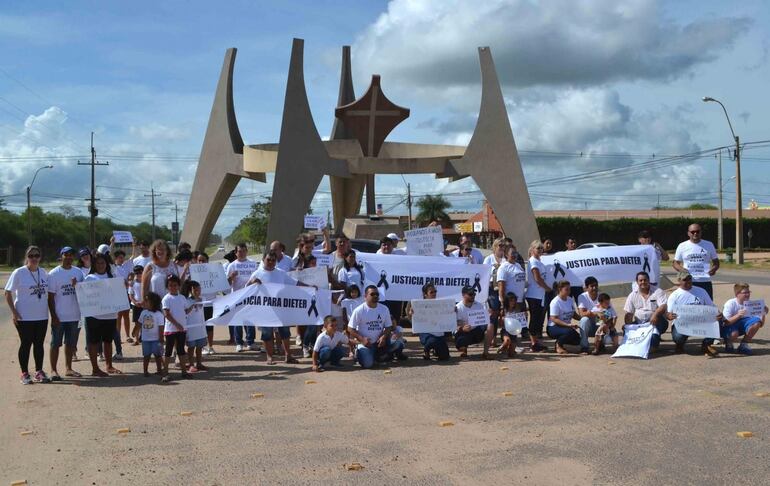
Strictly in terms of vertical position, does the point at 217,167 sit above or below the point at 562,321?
above

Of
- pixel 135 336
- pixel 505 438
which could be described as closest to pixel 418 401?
pixel 505 438

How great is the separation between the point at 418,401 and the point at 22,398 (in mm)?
4487

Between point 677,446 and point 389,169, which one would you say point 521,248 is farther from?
point 677,446

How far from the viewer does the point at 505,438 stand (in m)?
6.51

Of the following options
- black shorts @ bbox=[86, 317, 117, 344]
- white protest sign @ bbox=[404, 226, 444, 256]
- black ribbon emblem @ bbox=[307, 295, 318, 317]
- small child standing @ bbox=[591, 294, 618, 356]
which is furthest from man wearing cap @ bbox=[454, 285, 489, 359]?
black shorts @ bbox=[86, 317, 117, 344]

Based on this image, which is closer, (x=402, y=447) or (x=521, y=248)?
(x=402, y=447)

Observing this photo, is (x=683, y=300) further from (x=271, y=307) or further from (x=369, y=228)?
(x=369, y=228)

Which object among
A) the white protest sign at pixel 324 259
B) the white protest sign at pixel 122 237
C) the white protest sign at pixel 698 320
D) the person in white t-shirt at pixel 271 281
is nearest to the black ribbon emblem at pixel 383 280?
the white protest sign at pixel 324 259

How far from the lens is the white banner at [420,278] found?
1218cm

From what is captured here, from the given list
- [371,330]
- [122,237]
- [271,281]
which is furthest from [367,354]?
[122,237]

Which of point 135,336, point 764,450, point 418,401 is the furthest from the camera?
point 135,336

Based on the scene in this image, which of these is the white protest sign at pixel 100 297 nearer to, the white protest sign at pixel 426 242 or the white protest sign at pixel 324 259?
the white protest sign at pixel 324 259

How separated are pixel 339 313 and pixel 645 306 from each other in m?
4.48

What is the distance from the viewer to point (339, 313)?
11.1 m
